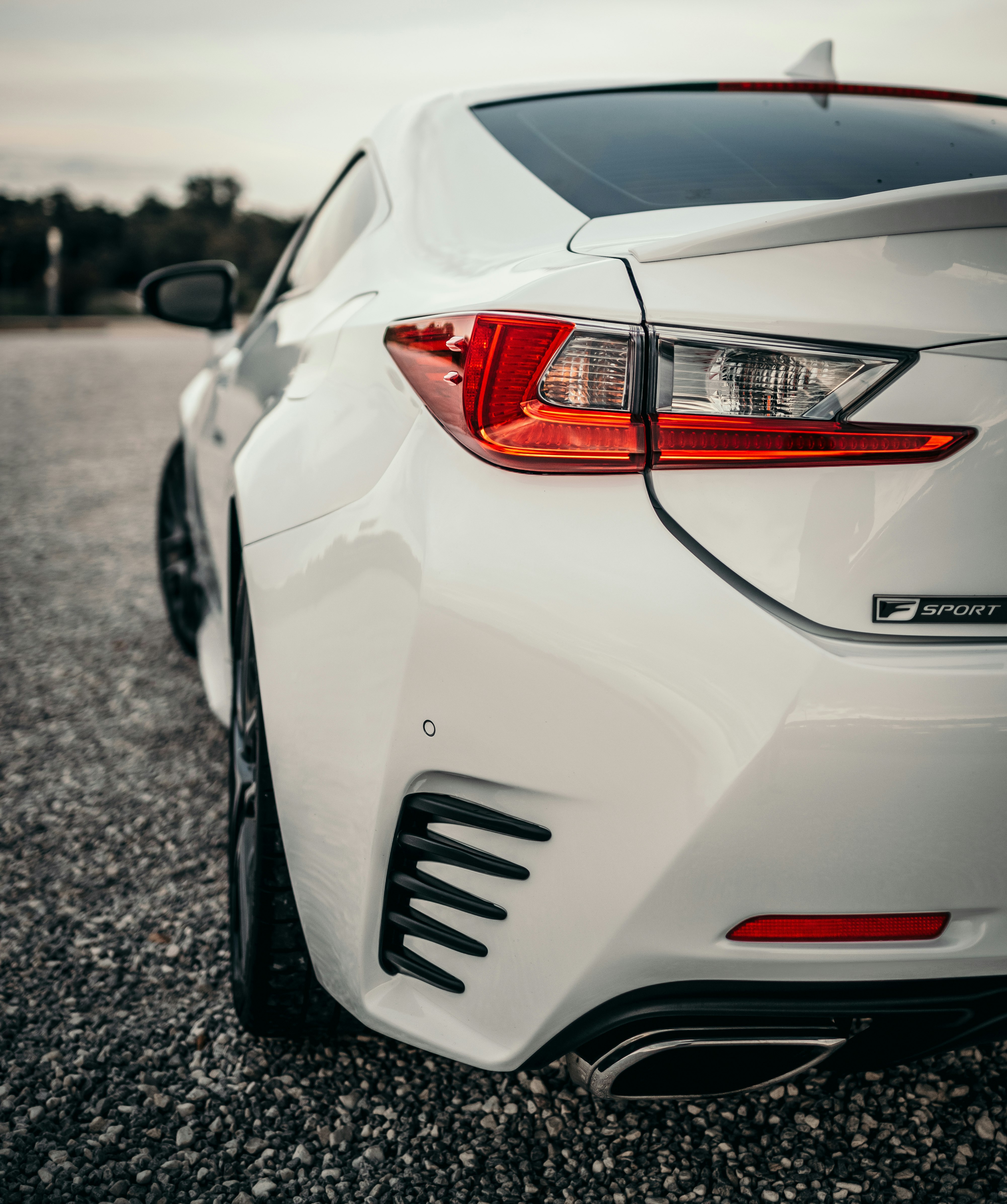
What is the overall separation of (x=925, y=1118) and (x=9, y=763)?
237 centimetres


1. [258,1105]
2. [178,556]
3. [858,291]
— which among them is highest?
[858,291]

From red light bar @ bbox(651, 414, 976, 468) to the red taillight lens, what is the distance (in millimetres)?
36

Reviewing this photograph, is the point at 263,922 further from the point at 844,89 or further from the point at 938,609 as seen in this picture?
the point at 844,89

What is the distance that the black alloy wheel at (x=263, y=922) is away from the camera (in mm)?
1527

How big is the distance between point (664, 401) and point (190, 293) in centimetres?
220

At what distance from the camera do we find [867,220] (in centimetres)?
104

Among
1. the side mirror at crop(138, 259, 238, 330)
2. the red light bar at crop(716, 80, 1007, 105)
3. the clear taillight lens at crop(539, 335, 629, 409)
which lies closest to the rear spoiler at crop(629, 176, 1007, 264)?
the clear taillight lens at crop(539, 335, 629, 409)

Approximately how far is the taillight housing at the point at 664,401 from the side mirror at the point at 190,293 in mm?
2000

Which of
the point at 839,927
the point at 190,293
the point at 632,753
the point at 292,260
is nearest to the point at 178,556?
the point at 190,293

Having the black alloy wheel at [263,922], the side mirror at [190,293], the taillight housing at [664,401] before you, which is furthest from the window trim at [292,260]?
the taillight housing at [664,401]

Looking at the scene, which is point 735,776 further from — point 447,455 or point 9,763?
point 9,763

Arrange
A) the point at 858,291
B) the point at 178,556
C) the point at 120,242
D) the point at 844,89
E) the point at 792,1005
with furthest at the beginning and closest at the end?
1. the point at 120,242
2. the point at 178,556
3. the point at 844,89
4. the point at 792,1005
5. the point at 858,291

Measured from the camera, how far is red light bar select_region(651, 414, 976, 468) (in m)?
1.02

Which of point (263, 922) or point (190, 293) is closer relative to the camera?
point (263, 922)
